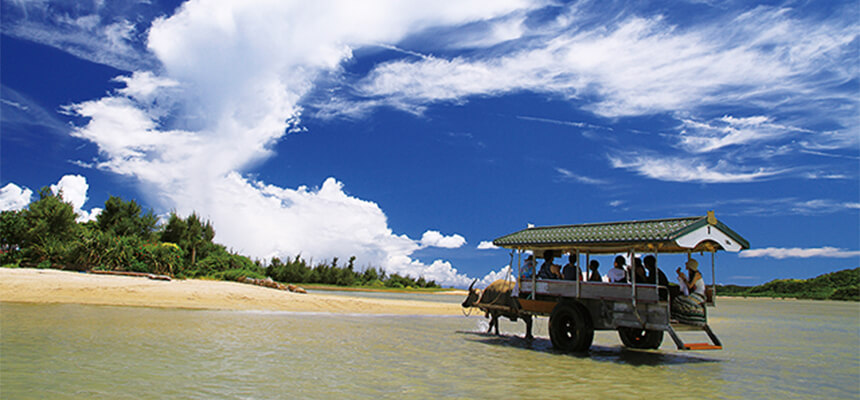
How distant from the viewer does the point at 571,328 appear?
12.6 metres

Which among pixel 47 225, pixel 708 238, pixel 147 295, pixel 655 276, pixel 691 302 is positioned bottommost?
pixel 147 295

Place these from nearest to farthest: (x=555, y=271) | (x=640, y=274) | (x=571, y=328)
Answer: (x=640, y=274)
(x=571, y=328)
(x=555, y=271)

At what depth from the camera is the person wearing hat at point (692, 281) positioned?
38.8 feet

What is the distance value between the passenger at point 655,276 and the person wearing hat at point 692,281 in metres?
0.36

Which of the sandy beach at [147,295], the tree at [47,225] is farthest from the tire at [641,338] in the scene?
the tree at [47,225]

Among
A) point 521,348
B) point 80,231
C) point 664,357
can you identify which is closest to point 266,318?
point 521,348

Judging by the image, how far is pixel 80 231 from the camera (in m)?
32.4

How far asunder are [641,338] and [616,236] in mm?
4230

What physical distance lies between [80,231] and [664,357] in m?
34.5

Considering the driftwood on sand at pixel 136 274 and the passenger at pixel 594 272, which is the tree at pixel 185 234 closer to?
the driftwood on sand at pixel 136 274

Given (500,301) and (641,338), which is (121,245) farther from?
(641,338)

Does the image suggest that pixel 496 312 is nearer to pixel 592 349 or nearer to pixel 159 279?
pixel 592 349

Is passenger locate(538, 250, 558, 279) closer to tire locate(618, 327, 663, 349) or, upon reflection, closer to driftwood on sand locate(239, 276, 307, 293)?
tire locate(618, 327, 663, 349)

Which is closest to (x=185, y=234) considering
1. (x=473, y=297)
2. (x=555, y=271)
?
(x=473, y=297)
